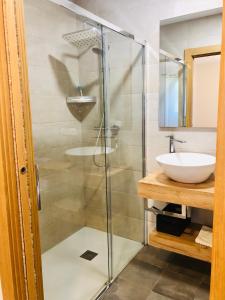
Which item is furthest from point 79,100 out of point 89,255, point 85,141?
point 89,255

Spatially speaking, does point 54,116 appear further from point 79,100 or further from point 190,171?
point 190,171

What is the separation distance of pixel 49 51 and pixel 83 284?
193cm

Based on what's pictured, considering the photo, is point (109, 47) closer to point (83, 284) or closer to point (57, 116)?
point (57, 116)

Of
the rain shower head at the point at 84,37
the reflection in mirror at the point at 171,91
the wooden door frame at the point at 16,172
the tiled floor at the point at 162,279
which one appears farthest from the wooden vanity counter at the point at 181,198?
the rain shower head at the point at 84,37

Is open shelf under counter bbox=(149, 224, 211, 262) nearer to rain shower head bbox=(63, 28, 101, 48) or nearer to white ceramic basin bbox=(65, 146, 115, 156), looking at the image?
white ceramic basin bbox=(65, 146, 115, 156)

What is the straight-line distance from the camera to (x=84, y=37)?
2.14 metres

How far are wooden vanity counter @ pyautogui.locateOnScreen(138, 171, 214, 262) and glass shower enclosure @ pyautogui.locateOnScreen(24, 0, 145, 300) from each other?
45 cm

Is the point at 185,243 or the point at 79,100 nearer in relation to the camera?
the point at 185,243

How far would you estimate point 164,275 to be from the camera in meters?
1.95

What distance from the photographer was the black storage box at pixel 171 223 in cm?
198

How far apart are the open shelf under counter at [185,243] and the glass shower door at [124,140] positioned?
15.8 inches

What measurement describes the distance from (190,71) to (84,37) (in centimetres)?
97

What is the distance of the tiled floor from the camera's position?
1749 millimetres

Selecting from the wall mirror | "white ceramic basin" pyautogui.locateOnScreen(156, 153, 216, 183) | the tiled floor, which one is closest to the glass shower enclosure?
the tiled floor
